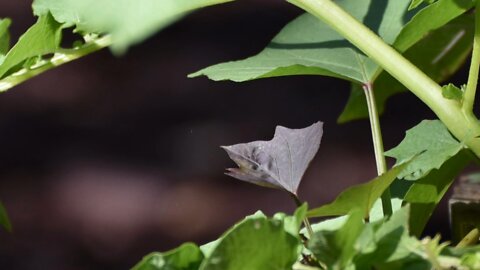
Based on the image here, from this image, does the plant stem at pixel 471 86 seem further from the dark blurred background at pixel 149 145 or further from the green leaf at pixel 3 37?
the dark blurred background at pixel 149 145

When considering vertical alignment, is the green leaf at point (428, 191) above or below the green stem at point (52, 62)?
below

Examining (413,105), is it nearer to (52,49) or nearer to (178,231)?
(178,231)

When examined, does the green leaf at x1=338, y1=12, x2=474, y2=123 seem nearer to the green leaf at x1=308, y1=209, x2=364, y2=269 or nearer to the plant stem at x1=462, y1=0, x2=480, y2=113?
the plant stem at x1=462, y1=0, x2=480, y2=113

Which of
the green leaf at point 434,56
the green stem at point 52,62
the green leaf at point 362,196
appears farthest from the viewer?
the green leaf at point 434,56

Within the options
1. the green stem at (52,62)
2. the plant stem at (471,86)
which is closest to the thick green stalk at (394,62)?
the plant stem at (471,86)

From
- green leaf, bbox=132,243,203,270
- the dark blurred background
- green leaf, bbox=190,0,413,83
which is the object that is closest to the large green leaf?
green leaf, bbox=190,0,413,83
